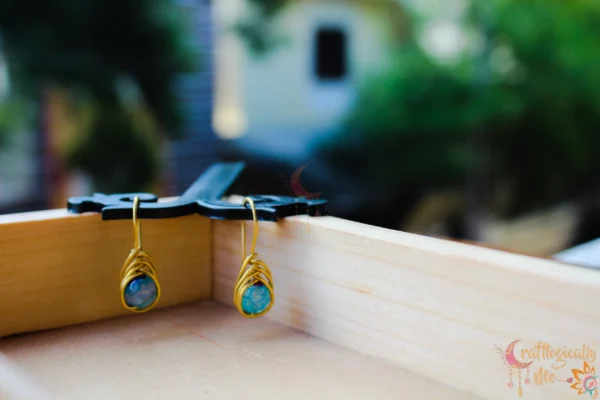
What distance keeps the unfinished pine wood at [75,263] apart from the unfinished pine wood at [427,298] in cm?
9

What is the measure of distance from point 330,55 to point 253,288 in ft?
9.78

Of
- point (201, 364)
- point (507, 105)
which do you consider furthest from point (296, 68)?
point (201, 364)

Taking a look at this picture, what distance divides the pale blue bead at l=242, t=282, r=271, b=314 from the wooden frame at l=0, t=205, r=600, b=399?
0.10 feet

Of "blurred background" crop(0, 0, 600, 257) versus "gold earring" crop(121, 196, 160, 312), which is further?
"blurred background" crop(0, 0, 600, 257)

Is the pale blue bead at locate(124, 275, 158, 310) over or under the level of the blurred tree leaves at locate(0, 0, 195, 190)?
under

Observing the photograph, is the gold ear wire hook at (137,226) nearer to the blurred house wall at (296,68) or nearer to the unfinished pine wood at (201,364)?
the unfinished pine wood at (201,364)

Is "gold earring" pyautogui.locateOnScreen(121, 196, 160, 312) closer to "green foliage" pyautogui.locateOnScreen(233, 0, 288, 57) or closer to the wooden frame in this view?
the wooden frame

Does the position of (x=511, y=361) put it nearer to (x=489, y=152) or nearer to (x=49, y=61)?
(x=49, y=61)

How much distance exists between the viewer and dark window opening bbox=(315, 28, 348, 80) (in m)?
3.30

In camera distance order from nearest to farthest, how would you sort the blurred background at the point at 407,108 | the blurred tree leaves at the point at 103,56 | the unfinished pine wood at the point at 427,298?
the unfinished pine wood at the point at 427,298 → the blurred tree leaves at the point at 103,56 → the blurred background at the point at 407,108

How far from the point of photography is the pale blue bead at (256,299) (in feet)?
1.66

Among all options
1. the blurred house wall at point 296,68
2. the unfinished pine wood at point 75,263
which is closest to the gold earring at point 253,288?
the unfinished pine wood at point 75,263

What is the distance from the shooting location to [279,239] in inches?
21.1

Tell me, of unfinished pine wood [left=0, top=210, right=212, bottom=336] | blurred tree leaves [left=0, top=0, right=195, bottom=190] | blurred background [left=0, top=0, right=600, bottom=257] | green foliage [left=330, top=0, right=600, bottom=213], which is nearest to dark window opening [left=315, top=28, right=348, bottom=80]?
blurred background [left=0, top=0, right=600, bottom=257]
